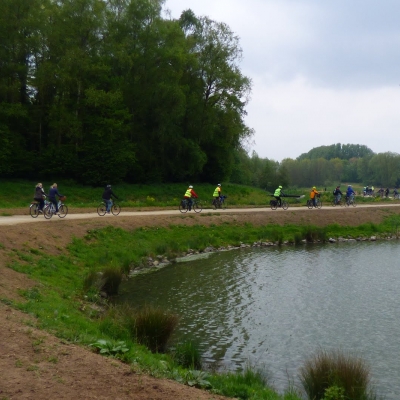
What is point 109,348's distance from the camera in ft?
32.4

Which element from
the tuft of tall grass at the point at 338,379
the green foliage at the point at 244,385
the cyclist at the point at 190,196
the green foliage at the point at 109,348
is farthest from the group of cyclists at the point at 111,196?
the tuft of tall grass at the point at 338,379

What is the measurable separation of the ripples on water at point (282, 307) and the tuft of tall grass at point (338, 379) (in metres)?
0.89

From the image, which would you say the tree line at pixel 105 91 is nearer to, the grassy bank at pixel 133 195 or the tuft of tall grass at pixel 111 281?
the grassy bank at pixel 133 195

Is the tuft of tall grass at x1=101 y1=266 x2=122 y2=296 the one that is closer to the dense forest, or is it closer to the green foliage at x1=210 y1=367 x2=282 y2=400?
the green foliage at x1=210 y1=367 x2=282 y2=400

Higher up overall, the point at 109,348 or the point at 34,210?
the point at 34,210

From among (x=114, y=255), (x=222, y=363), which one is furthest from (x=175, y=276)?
(x=222, y=363)

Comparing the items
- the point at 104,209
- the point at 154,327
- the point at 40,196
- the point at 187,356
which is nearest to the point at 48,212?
the point at 40,196

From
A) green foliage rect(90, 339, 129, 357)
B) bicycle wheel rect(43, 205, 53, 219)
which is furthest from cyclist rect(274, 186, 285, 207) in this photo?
green foliage rect(90, 339, 129, 357)

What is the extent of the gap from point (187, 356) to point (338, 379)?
10.9 feet

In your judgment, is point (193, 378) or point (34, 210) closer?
point (193, 378)

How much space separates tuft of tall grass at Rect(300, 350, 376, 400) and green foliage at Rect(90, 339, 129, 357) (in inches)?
135

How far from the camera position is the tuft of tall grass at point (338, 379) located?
9.49 m

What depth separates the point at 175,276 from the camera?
2284cm

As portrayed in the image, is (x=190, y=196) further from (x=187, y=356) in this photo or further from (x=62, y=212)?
(x=187, y=356)
